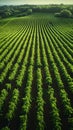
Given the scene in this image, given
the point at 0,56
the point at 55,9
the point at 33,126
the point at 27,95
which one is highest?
the point at 55,9

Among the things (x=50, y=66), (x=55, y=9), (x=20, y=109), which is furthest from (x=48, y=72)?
(x=55, y=9)

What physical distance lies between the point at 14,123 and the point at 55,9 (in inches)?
4682

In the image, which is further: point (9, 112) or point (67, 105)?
point (67, 105)

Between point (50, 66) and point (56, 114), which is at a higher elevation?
point (50, 66)

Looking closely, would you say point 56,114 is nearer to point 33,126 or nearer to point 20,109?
point 33,126

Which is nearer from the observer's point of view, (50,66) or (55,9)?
(50,66)

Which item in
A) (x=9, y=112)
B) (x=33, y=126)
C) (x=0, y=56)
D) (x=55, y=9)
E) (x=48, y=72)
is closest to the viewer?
(x=33, y=126)

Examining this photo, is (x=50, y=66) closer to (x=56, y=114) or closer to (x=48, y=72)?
(x=48, y=72)

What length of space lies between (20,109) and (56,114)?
265 cm

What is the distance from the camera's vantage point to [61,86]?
16.7 m

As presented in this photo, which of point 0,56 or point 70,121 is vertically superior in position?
point 0,56

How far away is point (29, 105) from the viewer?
1391 cm

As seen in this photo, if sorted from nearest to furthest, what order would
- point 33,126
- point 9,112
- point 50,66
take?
point 33,126 < point 9,112 < point 50,66

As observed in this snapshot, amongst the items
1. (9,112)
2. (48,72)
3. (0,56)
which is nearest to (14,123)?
(9,112)
